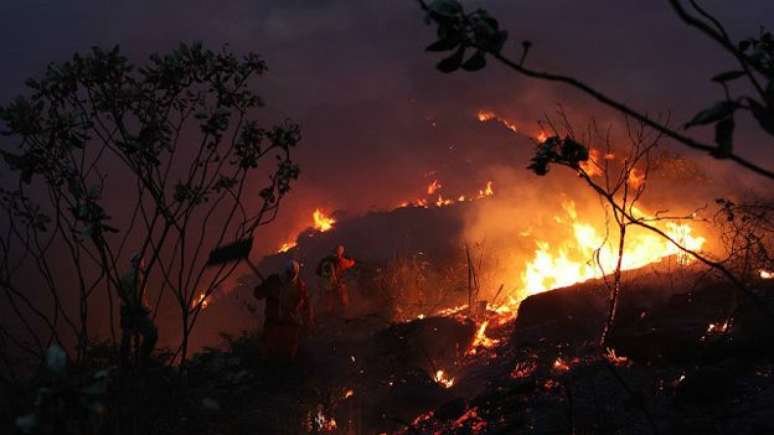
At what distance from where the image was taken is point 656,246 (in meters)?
12.3

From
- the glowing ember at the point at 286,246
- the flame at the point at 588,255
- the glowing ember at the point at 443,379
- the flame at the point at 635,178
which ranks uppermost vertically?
the glowing ember at the point at 286,246

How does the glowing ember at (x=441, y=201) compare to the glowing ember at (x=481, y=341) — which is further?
the glowing ember at (x=441, y=201)

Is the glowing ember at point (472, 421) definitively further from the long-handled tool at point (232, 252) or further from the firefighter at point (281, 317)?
the firefighter at point (281, 317)

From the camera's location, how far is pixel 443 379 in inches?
335

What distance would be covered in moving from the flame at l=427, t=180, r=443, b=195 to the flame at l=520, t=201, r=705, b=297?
10.3m

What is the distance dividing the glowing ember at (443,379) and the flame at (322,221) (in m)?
14.8

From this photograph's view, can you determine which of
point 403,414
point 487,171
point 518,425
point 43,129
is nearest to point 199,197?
point 43,129

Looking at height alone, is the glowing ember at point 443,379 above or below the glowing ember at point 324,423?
above

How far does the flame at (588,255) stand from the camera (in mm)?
11844

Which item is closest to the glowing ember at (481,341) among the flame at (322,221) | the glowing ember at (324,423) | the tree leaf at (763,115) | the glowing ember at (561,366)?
the glowing ember at (561,366)

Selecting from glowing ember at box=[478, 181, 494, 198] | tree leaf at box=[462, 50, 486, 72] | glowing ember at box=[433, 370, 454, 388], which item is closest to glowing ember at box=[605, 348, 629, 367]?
glowing ember at box=[433, 370, 454, 388]

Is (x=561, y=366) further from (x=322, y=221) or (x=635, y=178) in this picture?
(x=322, y=221)

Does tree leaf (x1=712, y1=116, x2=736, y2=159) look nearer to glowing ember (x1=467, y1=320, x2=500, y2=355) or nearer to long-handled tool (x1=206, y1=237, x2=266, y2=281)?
long-handled tool (x1=206, y1=237, x2=266, y2=281)

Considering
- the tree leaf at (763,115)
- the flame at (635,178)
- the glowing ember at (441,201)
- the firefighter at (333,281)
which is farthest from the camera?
the glowing ember at (441,201)
